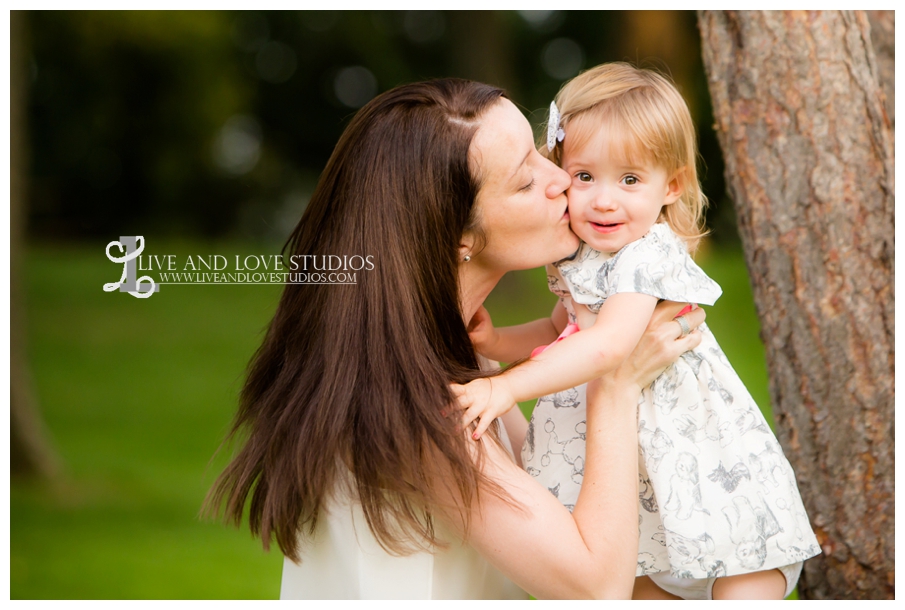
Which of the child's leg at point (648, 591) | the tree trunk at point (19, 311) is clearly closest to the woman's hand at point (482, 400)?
the child's leg at point (648, 591)

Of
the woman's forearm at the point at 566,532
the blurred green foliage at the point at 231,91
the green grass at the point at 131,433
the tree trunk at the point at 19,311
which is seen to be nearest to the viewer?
the woman's forearm at the point at 566,532

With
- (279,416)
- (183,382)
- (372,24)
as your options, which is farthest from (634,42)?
(279,416)

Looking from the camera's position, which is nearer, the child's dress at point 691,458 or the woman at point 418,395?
the woman at point 418,395

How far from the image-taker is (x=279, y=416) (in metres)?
1.82

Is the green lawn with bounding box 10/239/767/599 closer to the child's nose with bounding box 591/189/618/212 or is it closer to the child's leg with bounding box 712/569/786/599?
the child's nose with bounding box 591/189/618/212

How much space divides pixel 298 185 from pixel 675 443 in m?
11.4

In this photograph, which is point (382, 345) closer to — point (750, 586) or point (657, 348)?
point (657, 348)

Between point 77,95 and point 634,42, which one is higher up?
point 77,95

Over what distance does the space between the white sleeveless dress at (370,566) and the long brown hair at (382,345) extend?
4 centimetres

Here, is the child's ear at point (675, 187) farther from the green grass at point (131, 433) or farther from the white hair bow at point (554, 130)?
the green grass at point (131, 433)

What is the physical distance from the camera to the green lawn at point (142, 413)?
192 inches

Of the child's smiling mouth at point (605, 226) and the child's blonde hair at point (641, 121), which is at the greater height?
the child's blonde hair at point (641, 121)

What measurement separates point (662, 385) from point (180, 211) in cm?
1132

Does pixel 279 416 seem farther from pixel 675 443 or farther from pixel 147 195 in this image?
pixel 147 195
